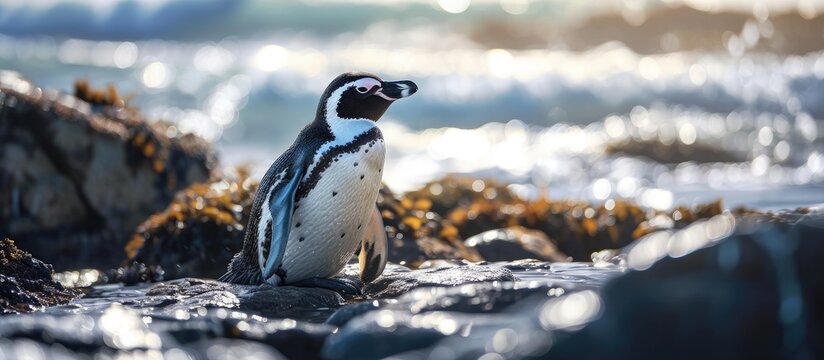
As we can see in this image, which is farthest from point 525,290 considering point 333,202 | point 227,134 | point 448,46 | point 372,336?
point 448,46

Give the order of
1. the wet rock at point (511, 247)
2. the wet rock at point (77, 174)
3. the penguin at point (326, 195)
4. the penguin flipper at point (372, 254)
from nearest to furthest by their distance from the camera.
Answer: the penguin at point (326, 195) < the penguin flipper at point (372, 254) < the wet rock at point (511, 247) < the wet rock at point (77, 174)

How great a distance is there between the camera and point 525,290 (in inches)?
179

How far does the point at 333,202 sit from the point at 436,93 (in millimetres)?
20527

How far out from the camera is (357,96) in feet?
18.5

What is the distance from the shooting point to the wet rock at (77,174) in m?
8.75

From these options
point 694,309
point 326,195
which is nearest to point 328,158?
point 326,195

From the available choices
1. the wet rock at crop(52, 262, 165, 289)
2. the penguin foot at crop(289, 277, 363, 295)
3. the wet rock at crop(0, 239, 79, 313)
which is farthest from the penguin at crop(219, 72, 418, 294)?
the wet rock at crop(52, 262, 165, 289)

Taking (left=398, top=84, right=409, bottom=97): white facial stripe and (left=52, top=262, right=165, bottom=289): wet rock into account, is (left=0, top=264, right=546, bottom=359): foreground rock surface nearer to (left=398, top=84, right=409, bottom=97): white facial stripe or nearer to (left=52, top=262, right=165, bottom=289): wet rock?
(left=52, top=262, right=165, bottom=289): wet rock

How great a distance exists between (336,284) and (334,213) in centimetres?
34

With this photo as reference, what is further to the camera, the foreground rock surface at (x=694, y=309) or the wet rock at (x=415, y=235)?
the wet rock at (x=415, y=235)

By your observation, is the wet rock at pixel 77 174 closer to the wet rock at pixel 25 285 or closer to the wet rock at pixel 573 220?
the wet rock at pixel 573 220

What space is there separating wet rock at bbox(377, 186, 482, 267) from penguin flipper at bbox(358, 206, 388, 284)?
112cm

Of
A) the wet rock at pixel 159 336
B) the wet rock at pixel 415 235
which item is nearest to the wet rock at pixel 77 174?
the wet rock at pixel 415 235

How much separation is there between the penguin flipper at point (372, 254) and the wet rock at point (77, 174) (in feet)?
11.0
